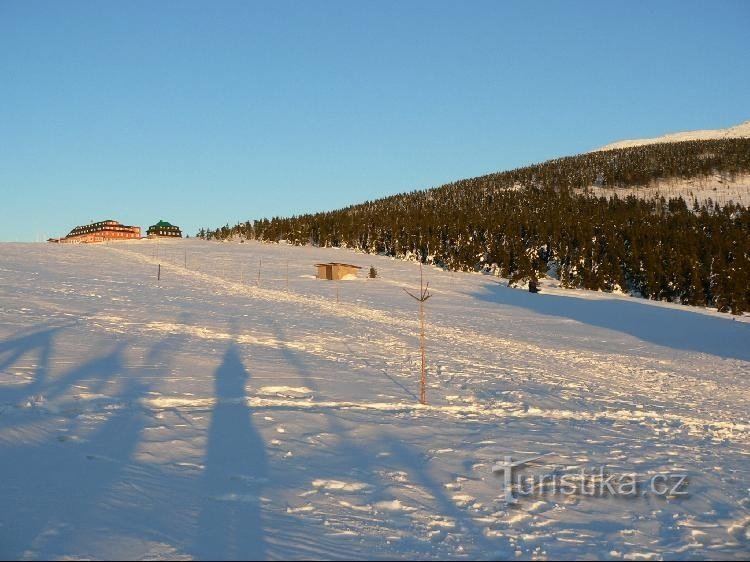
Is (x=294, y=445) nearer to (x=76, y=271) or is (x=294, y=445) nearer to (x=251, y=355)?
(x=251, y=355)

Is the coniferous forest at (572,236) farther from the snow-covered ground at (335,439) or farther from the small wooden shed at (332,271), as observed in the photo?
the snow-covered ground at (335,439)

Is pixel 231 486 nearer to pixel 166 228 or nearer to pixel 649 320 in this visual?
pixel 649 320

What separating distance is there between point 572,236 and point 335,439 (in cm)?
7501

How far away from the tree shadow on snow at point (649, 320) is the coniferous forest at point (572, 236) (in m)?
7.30

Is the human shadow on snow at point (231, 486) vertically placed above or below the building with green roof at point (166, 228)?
below

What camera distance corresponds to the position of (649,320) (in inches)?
1465

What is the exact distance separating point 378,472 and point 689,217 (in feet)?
330

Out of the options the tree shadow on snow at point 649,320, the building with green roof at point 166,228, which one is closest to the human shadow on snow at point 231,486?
the tree shadow on snow at point 649,320

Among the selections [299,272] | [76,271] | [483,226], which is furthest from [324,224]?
[76,271]

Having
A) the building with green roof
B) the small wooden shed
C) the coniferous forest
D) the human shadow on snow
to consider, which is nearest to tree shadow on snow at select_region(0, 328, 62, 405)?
the human shadow on snow

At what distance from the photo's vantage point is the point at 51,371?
1255 centimetres

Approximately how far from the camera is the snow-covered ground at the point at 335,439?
237 inches

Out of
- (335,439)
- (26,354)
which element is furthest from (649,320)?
(26,354)

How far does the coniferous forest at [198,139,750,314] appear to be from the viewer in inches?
2456
